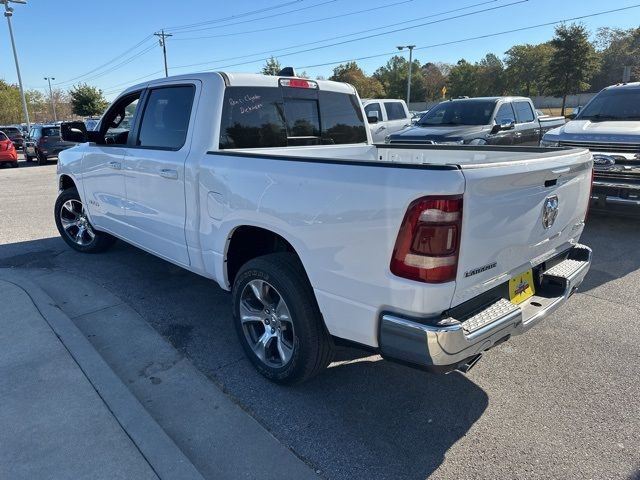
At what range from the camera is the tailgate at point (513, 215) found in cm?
215

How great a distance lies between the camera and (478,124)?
10.1 meters

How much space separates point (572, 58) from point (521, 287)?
2169 inches

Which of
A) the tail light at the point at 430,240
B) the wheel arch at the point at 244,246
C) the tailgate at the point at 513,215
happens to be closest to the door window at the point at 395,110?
the wheel arch at the point at 244,246

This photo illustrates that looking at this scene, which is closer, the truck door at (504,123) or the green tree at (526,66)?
the truck door at (504,123)

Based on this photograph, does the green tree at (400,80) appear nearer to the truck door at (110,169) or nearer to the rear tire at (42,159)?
the rear tire at (42,159)

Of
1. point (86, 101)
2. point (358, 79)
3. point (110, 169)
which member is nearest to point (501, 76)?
point (358, 79)

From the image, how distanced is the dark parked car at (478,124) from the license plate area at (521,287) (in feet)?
22.8

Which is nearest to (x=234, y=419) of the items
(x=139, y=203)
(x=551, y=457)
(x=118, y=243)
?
(x=551, y=457)

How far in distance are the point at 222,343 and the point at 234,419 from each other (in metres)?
0.99

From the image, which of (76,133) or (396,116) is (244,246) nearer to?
(76,133)

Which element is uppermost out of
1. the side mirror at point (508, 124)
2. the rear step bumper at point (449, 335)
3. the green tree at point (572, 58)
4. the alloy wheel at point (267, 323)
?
the green tree at point (572, 58)

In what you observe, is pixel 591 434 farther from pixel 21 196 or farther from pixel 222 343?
pixel 21 196

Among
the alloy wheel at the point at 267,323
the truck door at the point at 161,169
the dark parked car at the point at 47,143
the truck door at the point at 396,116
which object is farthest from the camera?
the dark parked car at the point at 47,143

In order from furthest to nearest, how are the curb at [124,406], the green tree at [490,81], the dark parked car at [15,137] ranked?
the green tree at [490,81] → the dark parked car at [15,137] → the curb at [124,406]
